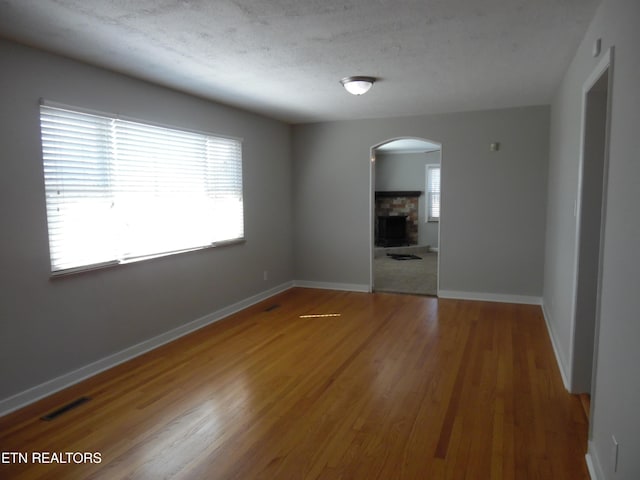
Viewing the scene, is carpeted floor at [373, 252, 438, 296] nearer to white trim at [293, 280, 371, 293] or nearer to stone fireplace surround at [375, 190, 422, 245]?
white trim at [293, 280, 371, 293]

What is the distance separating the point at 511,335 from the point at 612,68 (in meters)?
2.87

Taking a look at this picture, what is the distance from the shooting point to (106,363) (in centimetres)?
347

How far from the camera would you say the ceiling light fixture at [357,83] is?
147 inches

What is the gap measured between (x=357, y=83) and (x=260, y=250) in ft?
8.76

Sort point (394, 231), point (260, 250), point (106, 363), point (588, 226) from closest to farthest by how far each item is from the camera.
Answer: point (588, 226), point (106, 363), point (260, 250), point (394, 231)

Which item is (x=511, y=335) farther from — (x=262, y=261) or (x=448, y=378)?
(x=262, y=261)

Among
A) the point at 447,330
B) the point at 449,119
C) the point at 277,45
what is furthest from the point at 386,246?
the point at 277,45

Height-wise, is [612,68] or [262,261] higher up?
[612,68]

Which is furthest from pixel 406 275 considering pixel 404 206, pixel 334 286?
pixel 404 206

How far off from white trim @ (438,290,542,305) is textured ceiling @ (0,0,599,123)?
2485 mm

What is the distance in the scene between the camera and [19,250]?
2832 mm

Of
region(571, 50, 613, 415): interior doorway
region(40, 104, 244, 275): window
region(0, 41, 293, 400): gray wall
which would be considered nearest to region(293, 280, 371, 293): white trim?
region(0, 41, 293, 400): gray wall

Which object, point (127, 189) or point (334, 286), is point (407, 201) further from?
point (127, 189)

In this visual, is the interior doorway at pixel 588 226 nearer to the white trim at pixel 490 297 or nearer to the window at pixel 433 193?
the white trim at pixel 490 297
